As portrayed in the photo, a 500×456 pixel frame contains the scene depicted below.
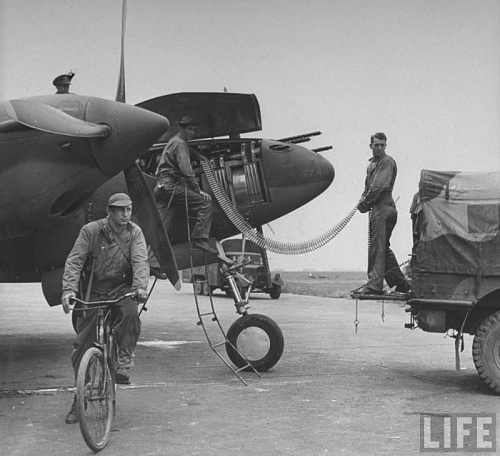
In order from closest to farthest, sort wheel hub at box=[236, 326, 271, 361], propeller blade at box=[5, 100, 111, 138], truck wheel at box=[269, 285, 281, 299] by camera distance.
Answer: propeller blade at box=[5, 100, 111, 138] < wheel hub at box=[236, 326, 271, 361] < truck wheel at box=[269, 285, 281, 299]

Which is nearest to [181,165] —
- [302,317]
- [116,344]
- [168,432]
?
[116,344]

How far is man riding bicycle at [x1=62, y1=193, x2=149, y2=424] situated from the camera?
6047mm

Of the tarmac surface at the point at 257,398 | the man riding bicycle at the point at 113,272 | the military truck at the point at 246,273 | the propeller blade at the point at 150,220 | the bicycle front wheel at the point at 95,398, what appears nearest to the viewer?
the bicycle front wheel at the point at 95,398

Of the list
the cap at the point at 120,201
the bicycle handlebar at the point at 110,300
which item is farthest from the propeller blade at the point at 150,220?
the bicycle handlebar at the point at 110,300

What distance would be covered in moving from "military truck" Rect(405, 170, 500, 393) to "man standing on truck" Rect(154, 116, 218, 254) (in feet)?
9.25

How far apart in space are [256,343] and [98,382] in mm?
3815

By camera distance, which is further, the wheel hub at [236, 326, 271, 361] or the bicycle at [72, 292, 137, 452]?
the wheel hub at [236, 326, 271, 361]

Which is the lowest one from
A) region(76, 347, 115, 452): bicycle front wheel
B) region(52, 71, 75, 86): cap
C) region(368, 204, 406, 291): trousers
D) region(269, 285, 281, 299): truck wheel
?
region(269, 285, 281, 299): truck wheel

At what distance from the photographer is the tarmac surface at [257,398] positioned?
218 inches

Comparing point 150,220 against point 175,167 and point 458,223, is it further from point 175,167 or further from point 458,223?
point 458,223

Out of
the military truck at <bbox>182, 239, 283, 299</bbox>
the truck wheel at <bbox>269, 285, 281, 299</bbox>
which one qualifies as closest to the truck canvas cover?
the military truck at <bbox>182, 239, 283, 299</bbox>

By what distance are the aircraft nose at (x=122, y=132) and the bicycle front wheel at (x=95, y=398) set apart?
277 cm

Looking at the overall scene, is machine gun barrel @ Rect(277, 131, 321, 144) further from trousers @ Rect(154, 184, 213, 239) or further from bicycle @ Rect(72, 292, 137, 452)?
bicycle @ Rect(72, 292, 137, 452)

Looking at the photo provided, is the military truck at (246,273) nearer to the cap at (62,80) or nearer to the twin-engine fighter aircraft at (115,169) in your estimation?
the twin-engine fighter aircraft at (115,169)
